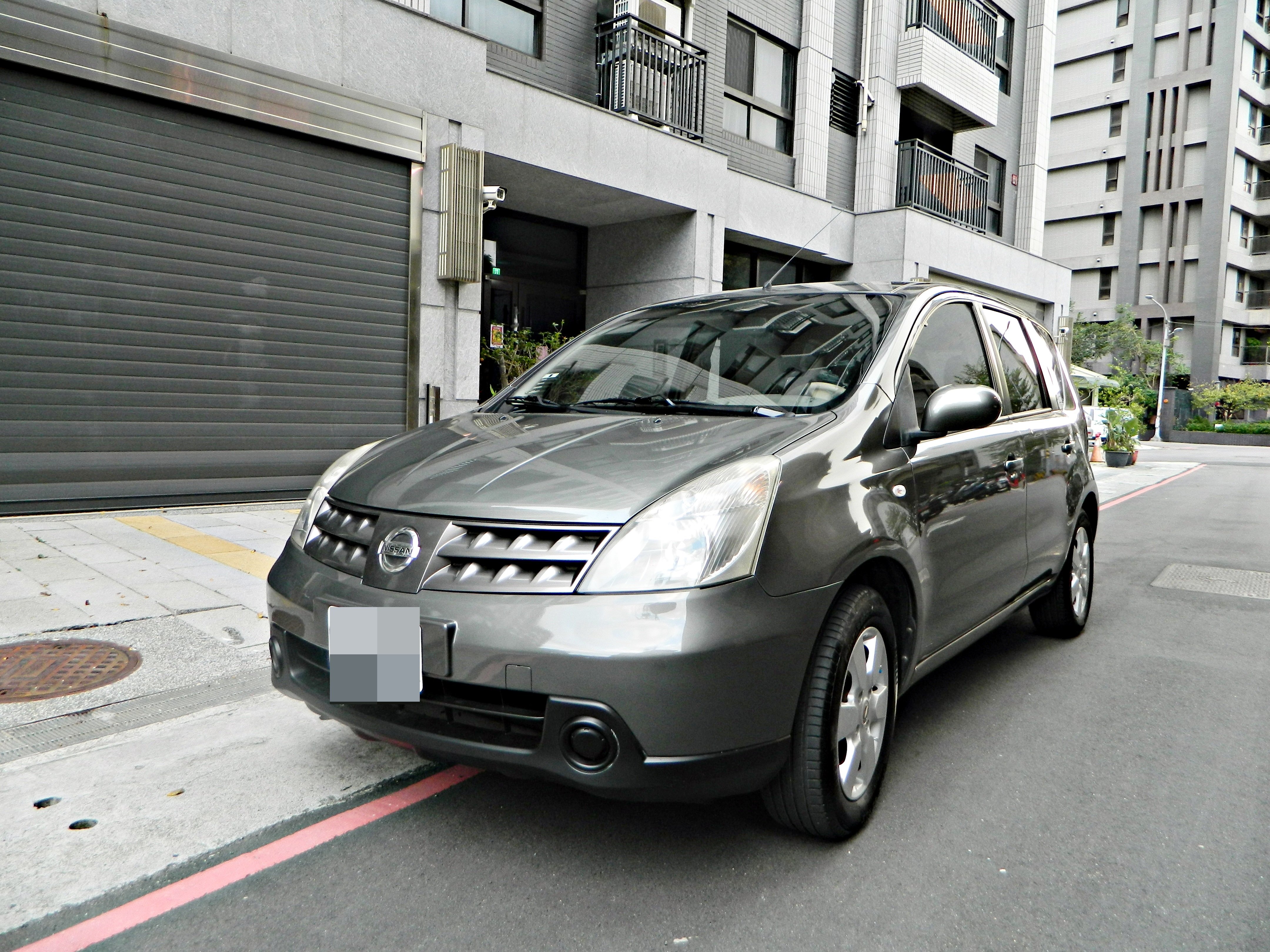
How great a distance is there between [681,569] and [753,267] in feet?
45.9

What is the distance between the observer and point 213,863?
2520 millimetres

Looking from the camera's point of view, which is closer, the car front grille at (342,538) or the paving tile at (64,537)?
the car front grille at (342,538)

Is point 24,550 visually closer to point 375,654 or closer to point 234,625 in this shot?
point 234,625

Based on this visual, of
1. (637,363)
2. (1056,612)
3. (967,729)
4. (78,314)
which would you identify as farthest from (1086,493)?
(78,314)

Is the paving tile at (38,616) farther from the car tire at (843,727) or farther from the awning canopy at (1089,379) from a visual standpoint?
the awning canopy at (1089,379)

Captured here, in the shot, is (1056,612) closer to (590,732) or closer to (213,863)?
(590,732)

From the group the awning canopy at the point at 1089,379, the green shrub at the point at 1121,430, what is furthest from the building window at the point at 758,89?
the awning canopy at the point at 1089,379

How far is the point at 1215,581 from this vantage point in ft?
23.1

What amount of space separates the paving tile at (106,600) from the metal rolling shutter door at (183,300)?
2.39 metres

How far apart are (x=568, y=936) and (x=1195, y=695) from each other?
128 inches

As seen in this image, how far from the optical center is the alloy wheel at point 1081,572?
4.98 m

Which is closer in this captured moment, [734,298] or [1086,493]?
[734,298]

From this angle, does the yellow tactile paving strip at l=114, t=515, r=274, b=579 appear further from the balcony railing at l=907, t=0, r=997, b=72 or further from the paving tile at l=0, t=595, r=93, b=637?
the balcony railing at l=907, t=0, r=997, b=72

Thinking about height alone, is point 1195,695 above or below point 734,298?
below
